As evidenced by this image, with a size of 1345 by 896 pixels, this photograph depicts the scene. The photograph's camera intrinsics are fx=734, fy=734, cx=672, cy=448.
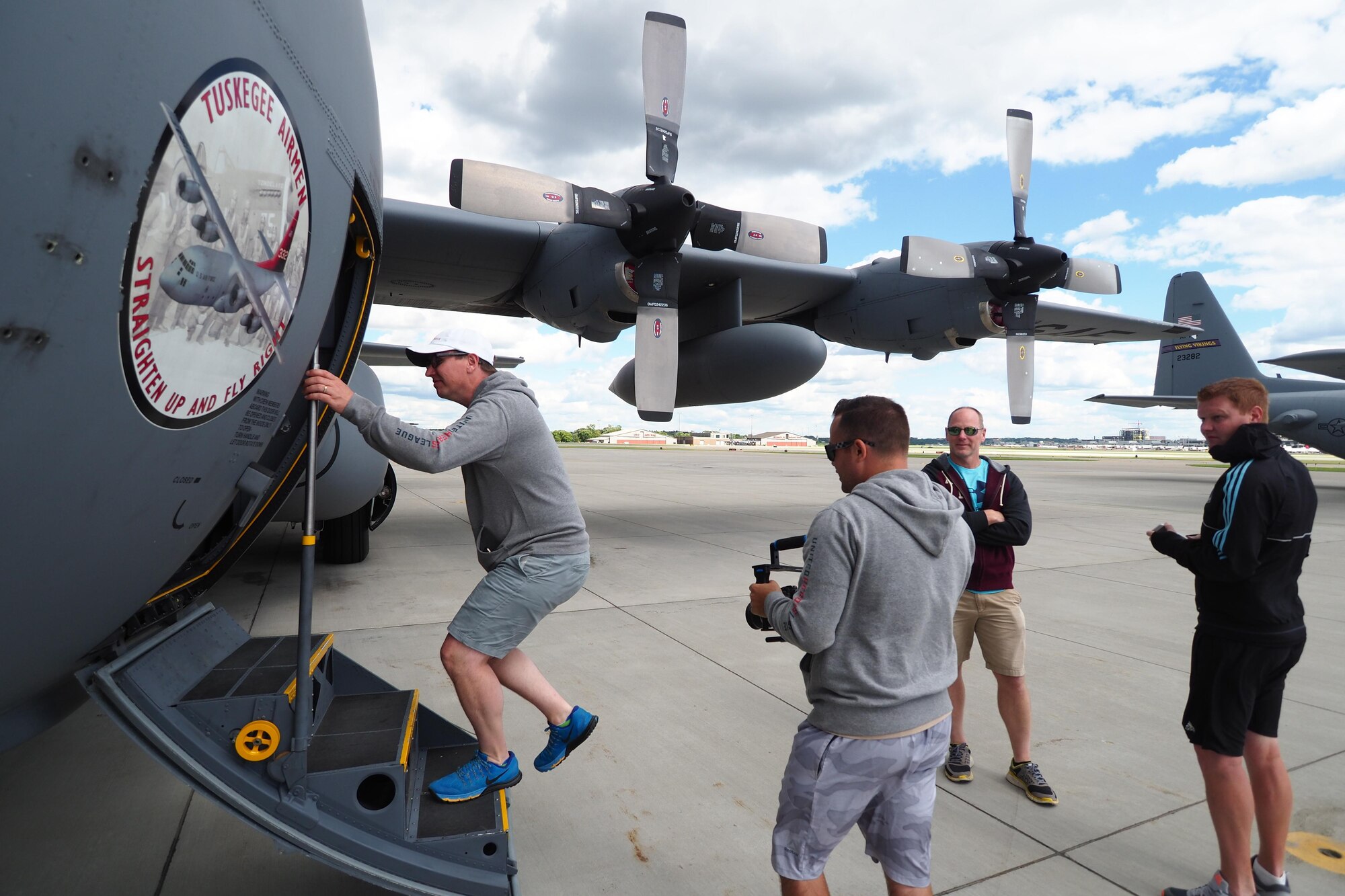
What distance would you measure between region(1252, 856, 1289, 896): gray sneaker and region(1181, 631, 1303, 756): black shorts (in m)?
0.49

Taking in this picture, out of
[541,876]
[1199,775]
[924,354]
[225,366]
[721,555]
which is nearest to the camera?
[225,366]

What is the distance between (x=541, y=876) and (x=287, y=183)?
2.25m

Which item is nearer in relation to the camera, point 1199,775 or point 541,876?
point 541,876

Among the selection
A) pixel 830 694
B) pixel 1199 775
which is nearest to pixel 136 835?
pixel 830 694

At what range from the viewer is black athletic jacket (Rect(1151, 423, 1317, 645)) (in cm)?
228

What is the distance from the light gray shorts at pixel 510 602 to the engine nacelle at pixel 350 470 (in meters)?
2.81

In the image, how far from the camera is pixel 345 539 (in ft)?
23.8

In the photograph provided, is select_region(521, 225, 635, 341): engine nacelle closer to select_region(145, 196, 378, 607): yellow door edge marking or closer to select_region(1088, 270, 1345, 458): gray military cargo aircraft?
select_region(145, 196, 378, 607): yellow door edge marking

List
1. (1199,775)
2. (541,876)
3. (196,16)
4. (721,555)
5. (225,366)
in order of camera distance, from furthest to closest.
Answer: (721,555) < (1199,775) < (541,876) < (225,366) < (196,16)

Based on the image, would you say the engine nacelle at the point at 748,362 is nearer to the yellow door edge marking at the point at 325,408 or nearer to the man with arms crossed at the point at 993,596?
the man with arms crossed at the point at 993,596

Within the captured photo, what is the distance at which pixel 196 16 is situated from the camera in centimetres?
143

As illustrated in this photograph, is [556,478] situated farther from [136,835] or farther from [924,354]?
[924,354]

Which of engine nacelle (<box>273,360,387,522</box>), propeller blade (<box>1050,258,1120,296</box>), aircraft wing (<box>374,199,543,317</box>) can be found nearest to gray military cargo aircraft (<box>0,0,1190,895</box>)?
engine nacelle (<box>273,360,387,522</box>)

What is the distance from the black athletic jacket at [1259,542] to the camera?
228 centimetres
